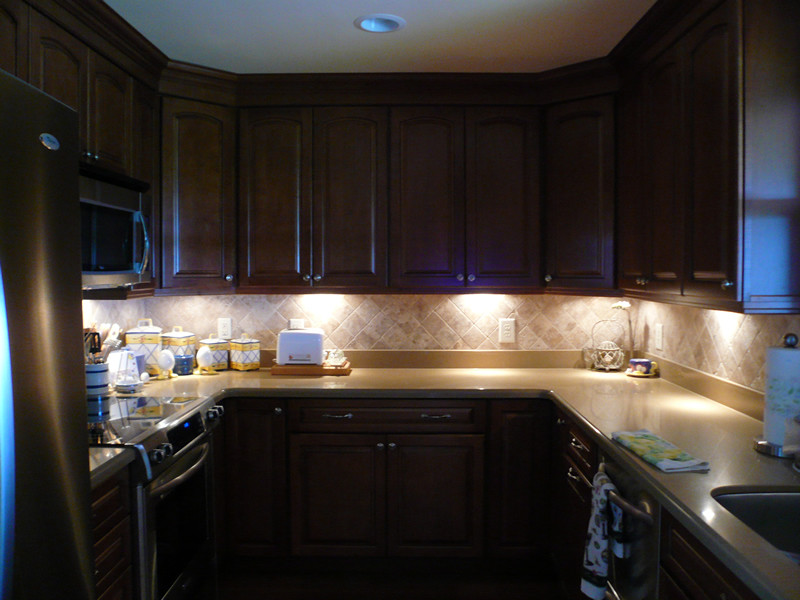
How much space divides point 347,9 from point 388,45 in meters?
0.40

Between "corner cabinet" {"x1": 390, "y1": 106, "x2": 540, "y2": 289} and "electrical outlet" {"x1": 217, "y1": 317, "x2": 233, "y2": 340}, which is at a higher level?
"corner cabinet" {"x1": 390, "y1": 106, "x2": 540, "y2": 289}

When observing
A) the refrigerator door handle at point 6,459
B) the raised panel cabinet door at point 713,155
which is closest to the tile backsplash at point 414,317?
the raised panel cabinet door at point 713,155

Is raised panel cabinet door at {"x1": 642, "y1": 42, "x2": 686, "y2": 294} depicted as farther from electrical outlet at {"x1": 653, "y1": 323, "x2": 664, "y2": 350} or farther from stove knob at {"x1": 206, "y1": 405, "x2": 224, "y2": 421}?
stove knob at {"x1": 206, "y1": 405, "x2": 224, "y2": 421}

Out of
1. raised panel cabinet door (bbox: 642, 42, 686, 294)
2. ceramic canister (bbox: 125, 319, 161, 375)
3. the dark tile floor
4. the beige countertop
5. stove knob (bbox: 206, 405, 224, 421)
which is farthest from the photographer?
ceramic canister (bbox: 125, 319, 161, 375)

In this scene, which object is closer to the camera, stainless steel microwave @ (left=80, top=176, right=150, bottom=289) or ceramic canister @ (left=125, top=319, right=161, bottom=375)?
stainless steel microwave @ (left=80, top=176, right=150, bottom=289)

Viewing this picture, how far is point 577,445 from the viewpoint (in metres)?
2.42

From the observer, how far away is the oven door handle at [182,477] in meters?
2.09

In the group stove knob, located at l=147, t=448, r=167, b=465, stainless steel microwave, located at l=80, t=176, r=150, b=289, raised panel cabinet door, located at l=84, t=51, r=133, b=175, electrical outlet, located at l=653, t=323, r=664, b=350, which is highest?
raised panel cabinet door, located at l=84, t=51, r=133, b=175

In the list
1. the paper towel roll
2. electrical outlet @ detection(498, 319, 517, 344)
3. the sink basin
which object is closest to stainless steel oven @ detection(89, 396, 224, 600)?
electrical outlet @ detection(498, 319, 517, 344)

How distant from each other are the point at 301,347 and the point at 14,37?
1.77m

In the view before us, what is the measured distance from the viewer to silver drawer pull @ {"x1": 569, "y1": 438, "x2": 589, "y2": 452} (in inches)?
91.7

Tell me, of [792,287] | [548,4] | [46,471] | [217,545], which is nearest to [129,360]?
[217,545]

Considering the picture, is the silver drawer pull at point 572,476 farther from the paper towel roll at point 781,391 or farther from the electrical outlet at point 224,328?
the electrical outlet at point 224,328

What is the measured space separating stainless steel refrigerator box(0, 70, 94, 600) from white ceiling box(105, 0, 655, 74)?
4.32ft
